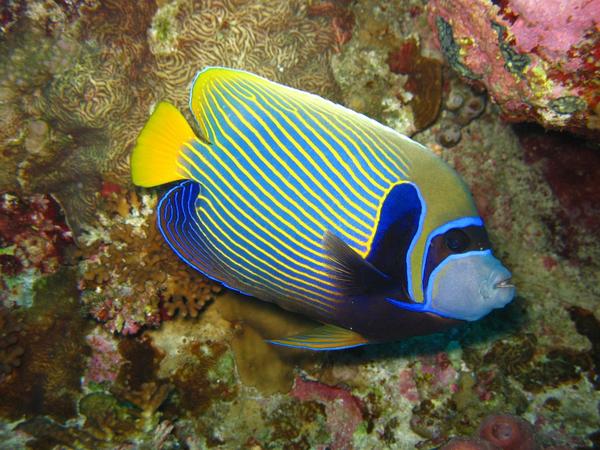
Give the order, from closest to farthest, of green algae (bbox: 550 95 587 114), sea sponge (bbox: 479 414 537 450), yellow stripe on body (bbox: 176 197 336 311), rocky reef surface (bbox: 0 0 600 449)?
yellow stripe on body (bbox: 176 197 336 311) → green algae (bbox: 550 95 587 114) → sea sponge (bbox: 479 414 537 450) → rocky reef surface (bbox: 0 0 600 449)

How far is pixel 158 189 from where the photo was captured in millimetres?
3561

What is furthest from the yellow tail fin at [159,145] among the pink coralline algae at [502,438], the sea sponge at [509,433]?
the sea sponge at [509,433]

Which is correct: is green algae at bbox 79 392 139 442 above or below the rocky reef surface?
below

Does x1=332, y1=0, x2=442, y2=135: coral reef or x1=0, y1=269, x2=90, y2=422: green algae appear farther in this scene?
x1=332, y1=0, x2=442, y2=135: coral reef

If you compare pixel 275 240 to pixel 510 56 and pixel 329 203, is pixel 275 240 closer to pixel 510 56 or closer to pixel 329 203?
pixel 329 203

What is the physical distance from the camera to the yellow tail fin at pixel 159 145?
204cm

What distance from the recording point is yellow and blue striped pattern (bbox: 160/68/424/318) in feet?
6.46

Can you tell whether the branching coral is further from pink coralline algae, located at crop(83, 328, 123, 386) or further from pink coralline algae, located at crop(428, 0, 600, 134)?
pink coralline algae, located at crop(428, 0, 600, 134)

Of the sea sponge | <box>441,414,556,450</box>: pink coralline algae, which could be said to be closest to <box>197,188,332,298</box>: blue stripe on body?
<box>441,414,556,450</box>: pink coralline algae

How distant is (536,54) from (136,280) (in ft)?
11.2

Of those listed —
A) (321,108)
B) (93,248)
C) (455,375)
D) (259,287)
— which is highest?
(321,108)

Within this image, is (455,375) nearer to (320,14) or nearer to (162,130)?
(162,130)

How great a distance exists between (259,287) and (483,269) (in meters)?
1.21

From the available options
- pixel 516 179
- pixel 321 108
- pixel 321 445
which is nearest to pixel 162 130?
pixel 321 108
